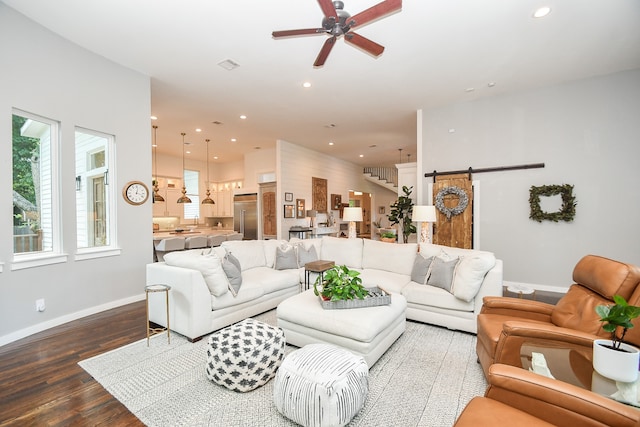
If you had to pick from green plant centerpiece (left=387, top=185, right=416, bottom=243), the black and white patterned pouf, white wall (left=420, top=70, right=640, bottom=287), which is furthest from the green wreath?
the black and white patterned pouf

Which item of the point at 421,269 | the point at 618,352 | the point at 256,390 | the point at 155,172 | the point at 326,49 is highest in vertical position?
the point at 326,49

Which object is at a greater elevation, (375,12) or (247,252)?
(375,12)

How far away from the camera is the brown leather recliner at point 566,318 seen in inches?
64.6

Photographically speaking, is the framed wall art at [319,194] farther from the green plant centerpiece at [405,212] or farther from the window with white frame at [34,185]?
the window with white frame at [34,185]

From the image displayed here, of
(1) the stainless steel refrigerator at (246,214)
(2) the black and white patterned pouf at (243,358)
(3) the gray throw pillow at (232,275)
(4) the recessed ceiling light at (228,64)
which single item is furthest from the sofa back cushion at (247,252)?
(1) the stainless steel refrigerator at (246,214)

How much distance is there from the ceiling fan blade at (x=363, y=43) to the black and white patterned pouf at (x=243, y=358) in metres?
2.78

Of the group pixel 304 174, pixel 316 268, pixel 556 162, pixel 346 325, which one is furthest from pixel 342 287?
pixel 304 174

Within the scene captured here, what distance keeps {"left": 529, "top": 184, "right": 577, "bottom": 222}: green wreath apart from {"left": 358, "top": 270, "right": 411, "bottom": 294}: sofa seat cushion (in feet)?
9.47

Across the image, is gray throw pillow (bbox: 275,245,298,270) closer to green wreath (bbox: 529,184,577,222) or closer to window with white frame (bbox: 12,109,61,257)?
window with white frame (bbox: 12,109,61,257)

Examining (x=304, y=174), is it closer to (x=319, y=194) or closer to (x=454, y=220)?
(x=319, y=194)

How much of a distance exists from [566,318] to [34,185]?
546 centimetres

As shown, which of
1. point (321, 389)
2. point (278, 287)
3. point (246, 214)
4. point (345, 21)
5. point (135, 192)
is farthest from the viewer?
point (246, 214)

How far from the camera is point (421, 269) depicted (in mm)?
3531

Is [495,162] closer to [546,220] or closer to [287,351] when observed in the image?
[546,220]
